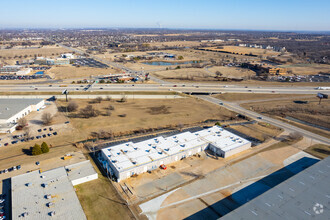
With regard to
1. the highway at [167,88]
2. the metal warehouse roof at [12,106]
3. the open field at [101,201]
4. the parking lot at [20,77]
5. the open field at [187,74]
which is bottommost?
the open field at [101,201]

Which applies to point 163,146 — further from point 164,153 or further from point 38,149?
point 38,149

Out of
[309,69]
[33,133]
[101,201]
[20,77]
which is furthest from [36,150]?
[309,69]

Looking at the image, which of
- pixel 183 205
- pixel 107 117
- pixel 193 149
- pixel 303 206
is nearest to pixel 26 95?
pixel 107 117

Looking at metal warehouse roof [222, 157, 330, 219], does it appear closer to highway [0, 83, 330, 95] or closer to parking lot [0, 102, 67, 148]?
parking lot [0, 102, 67, 148]

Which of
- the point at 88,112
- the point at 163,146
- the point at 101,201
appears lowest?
the point at 101,201

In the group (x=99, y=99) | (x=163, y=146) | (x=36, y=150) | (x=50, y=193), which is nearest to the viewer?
(x=50, y=193)

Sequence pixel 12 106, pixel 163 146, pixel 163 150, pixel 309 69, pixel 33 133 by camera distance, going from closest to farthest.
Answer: pixel 163 150, pixel 163 146, pixel 33 133, pixel 12 106, pixel 309 69

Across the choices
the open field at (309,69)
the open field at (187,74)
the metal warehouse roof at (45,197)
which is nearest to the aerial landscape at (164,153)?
the metal warehouse roof at (45,197)

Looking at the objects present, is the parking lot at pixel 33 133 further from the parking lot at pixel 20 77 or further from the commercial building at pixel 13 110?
the parking lot at pixel 20 77
